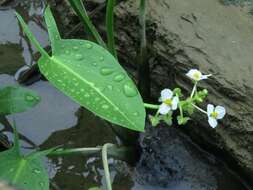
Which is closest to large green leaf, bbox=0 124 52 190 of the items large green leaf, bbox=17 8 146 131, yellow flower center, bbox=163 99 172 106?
large green leaf, bbox=17 8 146 131

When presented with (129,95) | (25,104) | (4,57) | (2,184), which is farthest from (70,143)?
(2,184)

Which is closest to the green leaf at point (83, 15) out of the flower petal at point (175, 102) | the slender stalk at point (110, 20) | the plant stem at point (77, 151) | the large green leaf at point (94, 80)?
the slender stalk at point (110, 20)

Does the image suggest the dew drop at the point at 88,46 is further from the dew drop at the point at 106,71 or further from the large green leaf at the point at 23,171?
the large green leaf at the point at 23,171

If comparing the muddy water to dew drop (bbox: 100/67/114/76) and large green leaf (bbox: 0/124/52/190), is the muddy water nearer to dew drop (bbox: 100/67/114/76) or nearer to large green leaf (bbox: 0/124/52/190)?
large green leaf (bbox: 0/124/52/190)

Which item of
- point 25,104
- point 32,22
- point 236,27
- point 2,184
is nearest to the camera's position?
point 2,184

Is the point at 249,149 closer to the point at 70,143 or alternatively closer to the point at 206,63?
the point at 206,63
